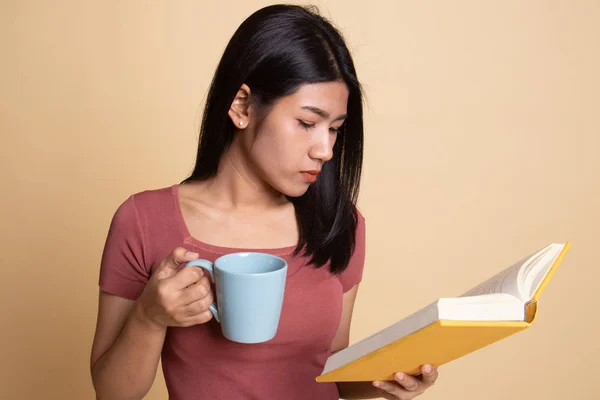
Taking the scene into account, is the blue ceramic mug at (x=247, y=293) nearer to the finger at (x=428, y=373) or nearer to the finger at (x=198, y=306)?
the finger at (x=198, y=306)

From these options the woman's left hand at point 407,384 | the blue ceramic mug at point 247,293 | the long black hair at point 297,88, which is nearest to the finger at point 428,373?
the woman's left hand at point 407,384

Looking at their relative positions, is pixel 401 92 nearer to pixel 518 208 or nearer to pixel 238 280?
pixel 518 208

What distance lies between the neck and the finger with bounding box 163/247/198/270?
332 millimetres

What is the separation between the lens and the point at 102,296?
1177 mm

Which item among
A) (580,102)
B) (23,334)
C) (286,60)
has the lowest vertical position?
(23,334)

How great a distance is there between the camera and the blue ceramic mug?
34.3 inches

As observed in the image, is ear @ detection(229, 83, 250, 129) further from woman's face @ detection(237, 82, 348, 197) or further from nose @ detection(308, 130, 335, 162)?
nose @ detection(308, 130, 335, 162)

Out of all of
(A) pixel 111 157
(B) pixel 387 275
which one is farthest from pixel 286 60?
(B) pixel 387 275

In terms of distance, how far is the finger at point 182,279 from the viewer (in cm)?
91

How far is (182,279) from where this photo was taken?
2.99 feet

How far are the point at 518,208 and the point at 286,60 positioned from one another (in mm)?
1465

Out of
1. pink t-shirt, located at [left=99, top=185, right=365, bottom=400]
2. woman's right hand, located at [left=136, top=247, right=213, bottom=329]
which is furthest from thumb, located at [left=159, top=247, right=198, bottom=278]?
pink t-shirt, located at [left=99, top=185, right=365, bottom=400]

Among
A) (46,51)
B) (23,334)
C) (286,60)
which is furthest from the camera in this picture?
(23,334)

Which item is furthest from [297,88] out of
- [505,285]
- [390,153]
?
[390,153]
